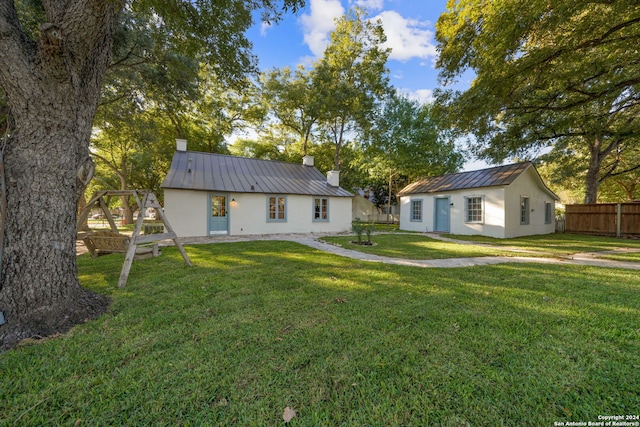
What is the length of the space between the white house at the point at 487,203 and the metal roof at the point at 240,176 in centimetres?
503

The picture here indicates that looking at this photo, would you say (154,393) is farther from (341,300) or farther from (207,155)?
(207,155)

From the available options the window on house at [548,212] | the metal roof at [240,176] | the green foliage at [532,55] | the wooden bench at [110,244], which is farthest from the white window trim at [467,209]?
the wooden bench at [110,244]

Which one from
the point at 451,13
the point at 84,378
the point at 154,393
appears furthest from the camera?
the point at 451,13

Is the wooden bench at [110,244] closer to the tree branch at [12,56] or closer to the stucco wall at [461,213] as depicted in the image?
the tree branch at [12,56]

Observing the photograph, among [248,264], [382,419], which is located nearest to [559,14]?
[382,419]

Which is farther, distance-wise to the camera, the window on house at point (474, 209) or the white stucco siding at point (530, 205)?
the window on house at point (474, 209)

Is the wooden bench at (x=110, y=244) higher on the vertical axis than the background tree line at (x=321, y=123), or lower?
lower

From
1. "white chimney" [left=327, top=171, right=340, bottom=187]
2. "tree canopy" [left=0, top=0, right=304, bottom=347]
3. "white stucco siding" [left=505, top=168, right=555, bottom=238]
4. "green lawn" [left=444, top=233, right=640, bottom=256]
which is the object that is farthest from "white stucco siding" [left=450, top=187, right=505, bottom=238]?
"tree canopy" [left=0, top=0, right=304, bottom=347]

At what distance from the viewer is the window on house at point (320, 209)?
13.4 m

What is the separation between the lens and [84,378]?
A: 188 cm

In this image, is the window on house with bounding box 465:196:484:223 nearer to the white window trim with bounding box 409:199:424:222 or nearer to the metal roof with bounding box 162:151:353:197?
the white window trim with bounding box 409:199:424:222

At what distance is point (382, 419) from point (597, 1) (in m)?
8.15

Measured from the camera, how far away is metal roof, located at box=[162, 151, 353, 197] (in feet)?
35.6

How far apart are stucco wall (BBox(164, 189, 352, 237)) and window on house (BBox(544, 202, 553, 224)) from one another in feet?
36.5
